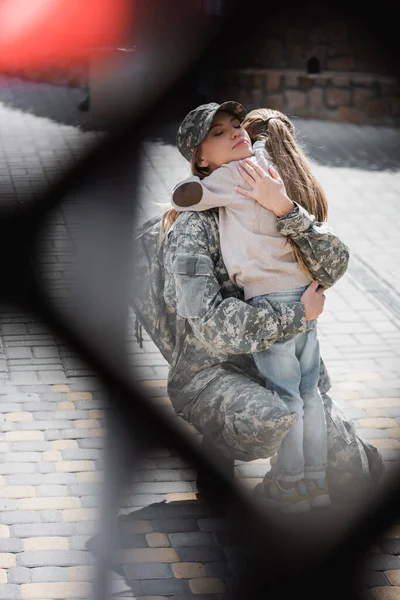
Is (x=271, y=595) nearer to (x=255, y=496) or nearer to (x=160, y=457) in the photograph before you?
(x=255, y=496)

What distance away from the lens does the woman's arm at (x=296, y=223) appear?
4.73 feet

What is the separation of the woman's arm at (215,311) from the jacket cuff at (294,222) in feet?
0.37

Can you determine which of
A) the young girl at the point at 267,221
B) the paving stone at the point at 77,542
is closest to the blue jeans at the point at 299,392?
the young girl at the point at 267,221

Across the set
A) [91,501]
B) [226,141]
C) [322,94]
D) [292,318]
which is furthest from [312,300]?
[322,94]

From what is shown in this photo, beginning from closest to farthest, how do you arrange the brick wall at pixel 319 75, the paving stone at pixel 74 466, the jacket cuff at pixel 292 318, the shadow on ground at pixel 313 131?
the jacket cuff at pixel 292 318
the paving stone at pixel 74 466
the shadow on ground at pixel 313 131
the brick wall at pixel 319 75

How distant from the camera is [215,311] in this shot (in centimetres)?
146

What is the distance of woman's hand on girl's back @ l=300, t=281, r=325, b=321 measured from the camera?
1491mm

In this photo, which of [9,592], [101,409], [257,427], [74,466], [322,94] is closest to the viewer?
[9,592]

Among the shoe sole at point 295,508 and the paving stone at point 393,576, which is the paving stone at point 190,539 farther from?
the paving stone at point 393,576

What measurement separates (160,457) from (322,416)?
37 cm

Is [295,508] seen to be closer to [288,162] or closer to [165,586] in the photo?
[165,586]

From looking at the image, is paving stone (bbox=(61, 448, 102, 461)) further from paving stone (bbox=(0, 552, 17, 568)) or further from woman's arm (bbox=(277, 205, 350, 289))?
woman's arm (bbox=(277, 205, 350, 289))

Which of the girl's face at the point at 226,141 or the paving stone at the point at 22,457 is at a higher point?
the girl's face at the point at 226,141

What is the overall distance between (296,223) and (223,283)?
0.16 m
